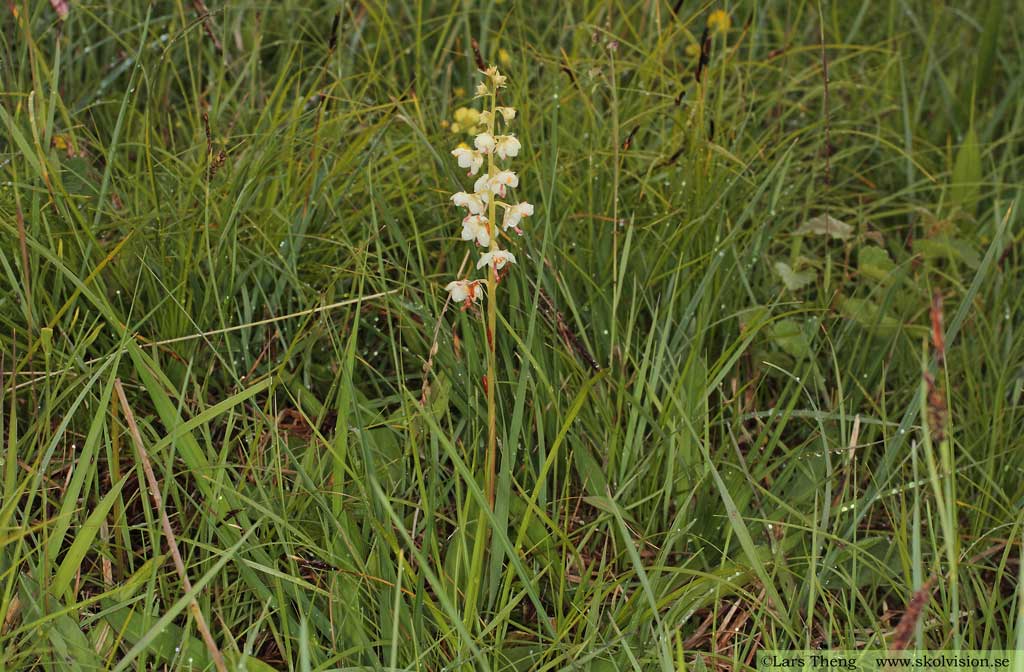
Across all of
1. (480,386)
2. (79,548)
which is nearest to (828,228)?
(480,386)

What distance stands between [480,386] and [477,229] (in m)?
0.46

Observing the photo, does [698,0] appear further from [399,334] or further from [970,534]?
[970,534]

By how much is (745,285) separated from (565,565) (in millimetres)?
823

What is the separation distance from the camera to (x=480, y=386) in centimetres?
202

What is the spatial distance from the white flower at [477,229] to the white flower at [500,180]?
5cm

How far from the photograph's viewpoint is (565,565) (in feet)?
5.94

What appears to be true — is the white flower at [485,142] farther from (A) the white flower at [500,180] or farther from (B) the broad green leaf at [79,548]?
(B) the broad green leaf at [79,548]

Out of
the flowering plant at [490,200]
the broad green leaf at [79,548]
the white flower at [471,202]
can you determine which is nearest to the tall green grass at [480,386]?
the broad green leaf at [79,548]

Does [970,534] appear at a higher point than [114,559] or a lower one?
lower

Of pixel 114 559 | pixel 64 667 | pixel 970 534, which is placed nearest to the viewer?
pixel 64 667

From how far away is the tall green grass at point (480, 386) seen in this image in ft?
5.49

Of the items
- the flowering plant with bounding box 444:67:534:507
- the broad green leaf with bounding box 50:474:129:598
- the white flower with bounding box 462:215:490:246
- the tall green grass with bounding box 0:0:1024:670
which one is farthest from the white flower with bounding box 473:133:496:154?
the broad green leaf with bounding box 50:474:129:598

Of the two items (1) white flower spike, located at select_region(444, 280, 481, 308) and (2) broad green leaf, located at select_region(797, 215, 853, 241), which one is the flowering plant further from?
(2) broad green leaf, located at select_region(797, 215, 853, 241)

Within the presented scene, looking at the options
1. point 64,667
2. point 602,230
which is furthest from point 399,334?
point 64,667
